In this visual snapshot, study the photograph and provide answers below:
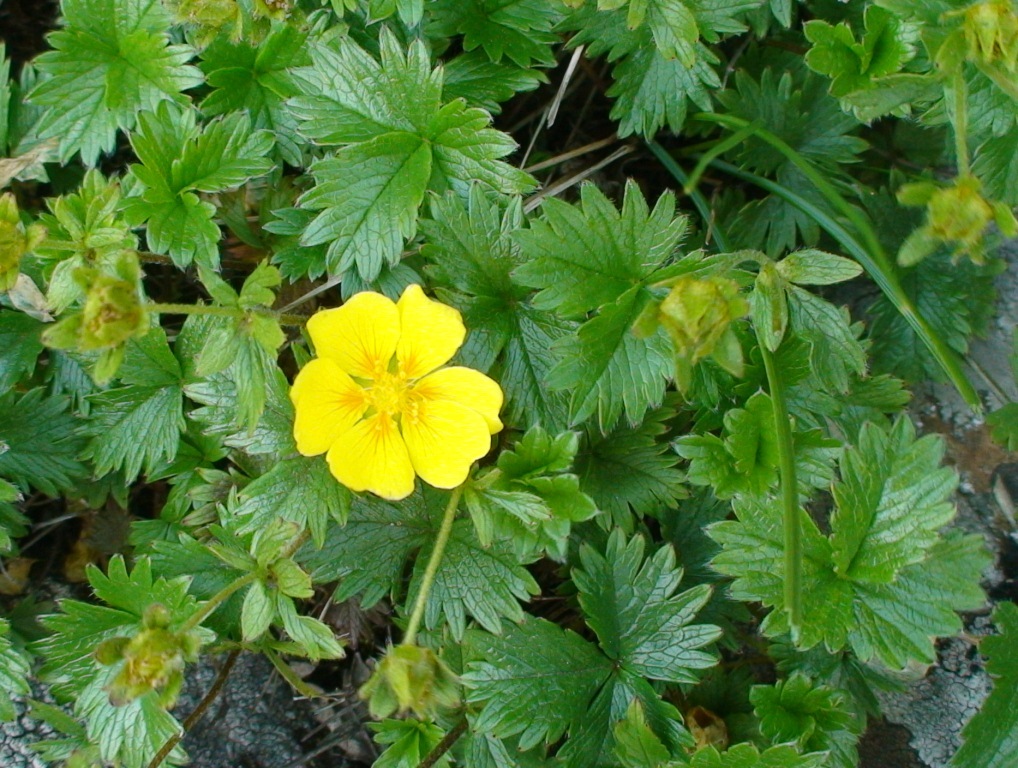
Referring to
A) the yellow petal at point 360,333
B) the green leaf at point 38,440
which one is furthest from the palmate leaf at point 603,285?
the green leaf at point 38,440

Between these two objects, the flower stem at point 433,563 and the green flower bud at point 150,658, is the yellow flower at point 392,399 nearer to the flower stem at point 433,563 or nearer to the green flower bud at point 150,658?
the flower stem at point 433,563

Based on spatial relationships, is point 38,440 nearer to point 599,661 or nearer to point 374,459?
point 374,459

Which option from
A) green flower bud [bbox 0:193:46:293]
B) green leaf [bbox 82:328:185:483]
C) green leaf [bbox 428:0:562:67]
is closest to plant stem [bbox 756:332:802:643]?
green leaf [bbox 428:0:562:67]

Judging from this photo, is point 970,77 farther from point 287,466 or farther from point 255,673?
point 255,673

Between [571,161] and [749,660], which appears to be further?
[571,161]

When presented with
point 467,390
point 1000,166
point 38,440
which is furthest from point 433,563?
point 1000,166

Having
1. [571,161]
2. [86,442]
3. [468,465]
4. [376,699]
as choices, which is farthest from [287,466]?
[571,161]
